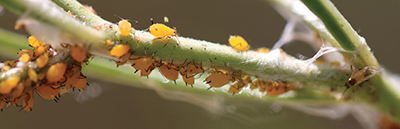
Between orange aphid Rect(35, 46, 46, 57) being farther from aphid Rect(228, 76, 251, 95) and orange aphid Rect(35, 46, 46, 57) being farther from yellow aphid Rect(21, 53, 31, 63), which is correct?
aphid Rect(228, 76, 251, 95)

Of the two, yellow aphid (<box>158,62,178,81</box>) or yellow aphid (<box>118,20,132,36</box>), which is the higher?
yellow aphid (<box>118,20,132,36</box>)

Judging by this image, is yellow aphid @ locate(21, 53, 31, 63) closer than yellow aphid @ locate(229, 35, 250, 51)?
Yes

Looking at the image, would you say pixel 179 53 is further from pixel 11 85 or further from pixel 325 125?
pixel 325 125

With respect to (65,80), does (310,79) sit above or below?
above

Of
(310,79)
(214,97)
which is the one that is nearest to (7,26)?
(214,97)

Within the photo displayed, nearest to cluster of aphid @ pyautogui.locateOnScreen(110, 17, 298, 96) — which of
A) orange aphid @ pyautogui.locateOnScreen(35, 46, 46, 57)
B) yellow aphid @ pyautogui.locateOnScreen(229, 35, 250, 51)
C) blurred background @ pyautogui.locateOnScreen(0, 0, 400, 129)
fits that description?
yellow aphid @ pyautogui.locateOnScreen(229, 35, 250, 51)

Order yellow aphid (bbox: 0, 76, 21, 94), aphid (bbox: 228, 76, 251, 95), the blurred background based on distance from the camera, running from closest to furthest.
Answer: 1. yellow aphid (bbox: 0, 76, 21, 94)
2. aphid (bbox: 228, 76, 251, 95)
3. the blurred background

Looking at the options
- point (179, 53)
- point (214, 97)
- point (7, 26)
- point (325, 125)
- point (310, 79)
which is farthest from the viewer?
point (7, 26)

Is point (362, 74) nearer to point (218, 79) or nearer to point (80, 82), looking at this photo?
point (218, 79)
